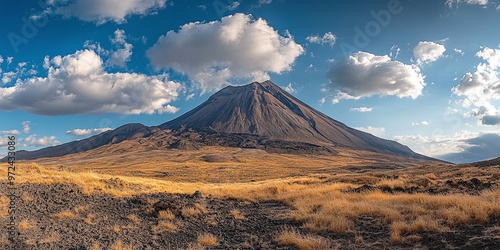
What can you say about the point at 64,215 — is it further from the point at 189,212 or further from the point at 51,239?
the point at 189,212

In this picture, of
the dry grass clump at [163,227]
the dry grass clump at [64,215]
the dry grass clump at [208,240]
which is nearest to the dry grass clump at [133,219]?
the dry grass clump at [163,227]

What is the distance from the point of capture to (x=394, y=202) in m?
10.5

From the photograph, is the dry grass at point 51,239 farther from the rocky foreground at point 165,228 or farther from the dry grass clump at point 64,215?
the dry grass clump at point 64,215

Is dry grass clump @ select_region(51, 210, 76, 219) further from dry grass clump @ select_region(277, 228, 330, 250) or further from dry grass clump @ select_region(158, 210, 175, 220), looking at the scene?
dry grass clump @ select_region(277, 228, 330, 250)

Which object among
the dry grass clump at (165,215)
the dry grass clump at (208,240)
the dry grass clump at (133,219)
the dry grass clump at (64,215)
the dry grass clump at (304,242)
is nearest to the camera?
the dry grass clump at (304,242)

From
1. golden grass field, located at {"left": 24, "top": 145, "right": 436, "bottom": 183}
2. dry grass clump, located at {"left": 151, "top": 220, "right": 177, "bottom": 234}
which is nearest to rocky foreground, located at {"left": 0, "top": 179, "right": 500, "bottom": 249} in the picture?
dry grass clump, located at {"left": 151, "top": 220, "right": 177, "bottom": 234}

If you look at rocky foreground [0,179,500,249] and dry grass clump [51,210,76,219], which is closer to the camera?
rocky foreground [0,179,500,249]

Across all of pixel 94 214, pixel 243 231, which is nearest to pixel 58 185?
pixel 94 214

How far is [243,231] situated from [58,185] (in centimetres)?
1123

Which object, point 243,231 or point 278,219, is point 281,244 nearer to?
point 243,231

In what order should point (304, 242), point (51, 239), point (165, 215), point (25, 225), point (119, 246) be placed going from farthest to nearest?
point (165, 215)
point (25, 225)
point (51, 239)
point (119, 246)
point (304, 242)

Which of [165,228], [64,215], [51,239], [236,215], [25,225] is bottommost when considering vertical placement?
[236,215]

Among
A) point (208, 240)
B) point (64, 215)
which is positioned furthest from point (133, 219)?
point (208, 240)

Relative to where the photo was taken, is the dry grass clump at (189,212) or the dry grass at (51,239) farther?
the dry grass clump at (189,212)
